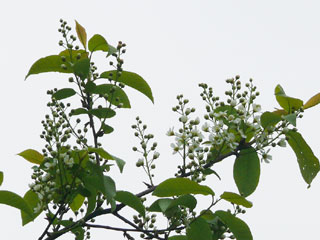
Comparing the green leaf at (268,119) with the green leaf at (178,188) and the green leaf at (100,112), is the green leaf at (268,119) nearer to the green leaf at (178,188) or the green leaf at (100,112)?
the green leaf at (178,188)

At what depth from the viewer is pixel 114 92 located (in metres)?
2.89

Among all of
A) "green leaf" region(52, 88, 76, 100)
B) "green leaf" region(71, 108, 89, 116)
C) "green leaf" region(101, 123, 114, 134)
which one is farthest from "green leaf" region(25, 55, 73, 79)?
"green leaf" region(101, 123, 114, 134)

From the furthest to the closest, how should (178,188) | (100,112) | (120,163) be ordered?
(100,112)
(178,188)
(120,163)

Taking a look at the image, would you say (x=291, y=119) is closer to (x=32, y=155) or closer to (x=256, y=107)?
(x=256, y=107)

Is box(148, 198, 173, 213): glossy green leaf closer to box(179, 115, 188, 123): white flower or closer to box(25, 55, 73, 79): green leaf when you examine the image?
box(179, 115, 188, 123): white flower

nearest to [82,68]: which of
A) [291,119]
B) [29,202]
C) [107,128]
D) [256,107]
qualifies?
[107,128]

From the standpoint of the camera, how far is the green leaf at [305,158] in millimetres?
2912

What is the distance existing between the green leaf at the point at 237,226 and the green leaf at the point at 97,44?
1076 mm

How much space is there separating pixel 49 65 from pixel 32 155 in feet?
1.68

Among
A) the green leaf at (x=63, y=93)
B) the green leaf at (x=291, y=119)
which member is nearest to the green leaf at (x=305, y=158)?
the green leaf at (x=291, y=119)

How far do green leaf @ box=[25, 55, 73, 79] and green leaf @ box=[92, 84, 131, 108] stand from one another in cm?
19

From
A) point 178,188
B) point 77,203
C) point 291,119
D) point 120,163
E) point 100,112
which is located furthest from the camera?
point 77,203

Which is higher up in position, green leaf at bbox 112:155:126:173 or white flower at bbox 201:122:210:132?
white flower at bbox 201:122:210:132

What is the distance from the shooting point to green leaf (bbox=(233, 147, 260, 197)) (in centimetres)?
283
